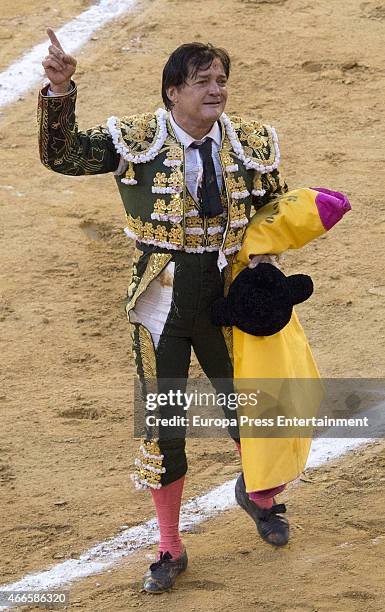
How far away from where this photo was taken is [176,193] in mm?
4930

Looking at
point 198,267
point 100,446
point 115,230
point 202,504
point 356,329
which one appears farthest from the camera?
point 115,230

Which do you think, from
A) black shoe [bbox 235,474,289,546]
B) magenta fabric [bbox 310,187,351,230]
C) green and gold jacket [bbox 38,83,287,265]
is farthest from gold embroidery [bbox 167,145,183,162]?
black shoe [bbox 235,474,289,546]

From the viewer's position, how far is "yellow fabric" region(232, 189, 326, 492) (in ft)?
16.5

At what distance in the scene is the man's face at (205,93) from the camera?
4836 mm

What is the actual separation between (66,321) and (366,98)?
329cm

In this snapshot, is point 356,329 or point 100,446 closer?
point 100,446

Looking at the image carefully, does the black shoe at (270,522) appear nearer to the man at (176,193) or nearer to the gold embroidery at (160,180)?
the man at (176,193)

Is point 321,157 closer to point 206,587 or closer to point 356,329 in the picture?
point 356,329

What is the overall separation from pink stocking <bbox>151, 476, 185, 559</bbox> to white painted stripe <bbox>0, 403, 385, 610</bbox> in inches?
12.4

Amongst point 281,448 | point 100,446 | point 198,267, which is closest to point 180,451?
point 281,448

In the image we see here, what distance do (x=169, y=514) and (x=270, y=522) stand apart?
45 cm

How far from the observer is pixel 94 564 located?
550 centimetres

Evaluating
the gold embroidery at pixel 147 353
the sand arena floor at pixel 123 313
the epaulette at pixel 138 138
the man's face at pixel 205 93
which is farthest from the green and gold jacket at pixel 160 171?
the sand arena floor at pixel 123 313

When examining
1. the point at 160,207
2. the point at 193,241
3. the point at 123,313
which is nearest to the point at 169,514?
the point at 193,241
